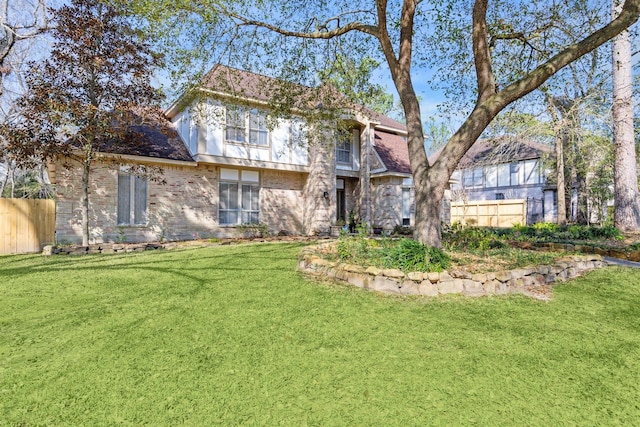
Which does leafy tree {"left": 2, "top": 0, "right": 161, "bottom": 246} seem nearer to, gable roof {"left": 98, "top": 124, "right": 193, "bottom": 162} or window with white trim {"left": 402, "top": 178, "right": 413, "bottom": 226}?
gable roof {"left": 98, "top": 124, "right": 193, "bottom": 162}

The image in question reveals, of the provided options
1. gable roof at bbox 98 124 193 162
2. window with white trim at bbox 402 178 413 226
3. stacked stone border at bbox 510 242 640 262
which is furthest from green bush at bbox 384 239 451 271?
window with white trim at bbox 402 178 413 226

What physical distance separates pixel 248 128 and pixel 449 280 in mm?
10926

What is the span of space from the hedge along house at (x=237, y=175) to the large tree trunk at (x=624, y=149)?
24.8ft

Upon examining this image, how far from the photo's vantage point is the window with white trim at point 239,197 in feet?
45.6

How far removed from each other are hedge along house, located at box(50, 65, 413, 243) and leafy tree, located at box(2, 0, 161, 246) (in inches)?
42.2

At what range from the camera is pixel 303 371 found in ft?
9.10

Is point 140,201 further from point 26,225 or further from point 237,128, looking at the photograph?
point 237,128

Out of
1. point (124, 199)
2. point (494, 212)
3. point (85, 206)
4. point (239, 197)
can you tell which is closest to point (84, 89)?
point (85, 206)

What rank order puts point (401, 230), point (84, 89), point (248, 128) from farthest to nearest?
point (401, 230) < point (248, 128) < point (84, 89)

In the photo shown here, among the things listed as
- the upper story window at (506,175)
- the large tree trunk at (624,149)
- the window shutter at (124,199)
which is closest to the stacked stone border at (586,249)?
the large tree trunk at (624,149)

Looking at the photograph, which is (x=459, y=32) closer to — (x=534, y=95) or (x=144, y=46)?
(x=534, y=95)

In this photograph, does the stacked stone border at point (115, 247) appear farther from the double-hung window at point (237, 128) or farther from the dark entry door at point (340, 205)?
the dark entry door at point (340, 205)

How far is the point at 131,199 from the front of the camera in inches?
470

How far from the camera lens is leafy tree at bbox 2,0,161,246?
875 centimetres
